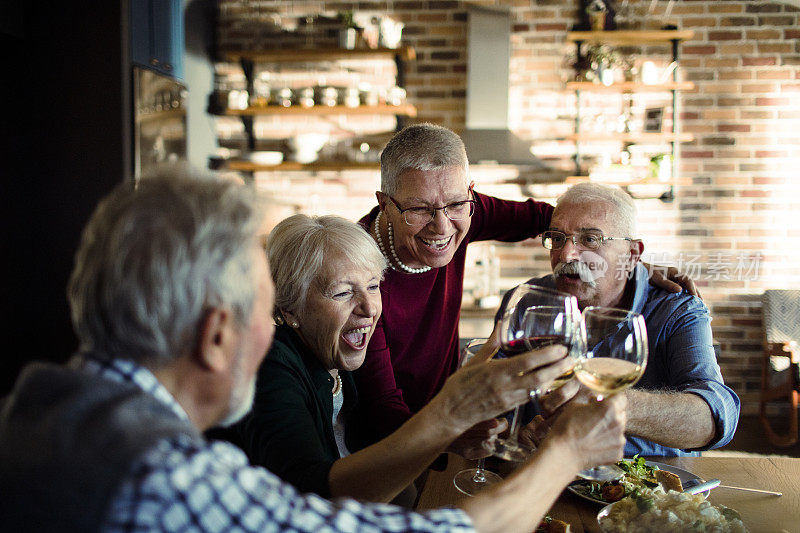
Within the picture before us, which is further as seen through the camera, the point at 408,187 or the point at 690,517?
the point at 408,187

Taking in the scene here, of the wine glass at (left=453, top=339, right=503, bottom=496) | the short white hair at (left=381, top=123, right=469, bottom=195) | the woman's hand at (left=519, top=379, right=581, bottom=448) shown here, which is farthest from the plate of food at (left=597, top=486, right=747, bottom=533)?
the short white hair at (left=381, top=123, right=469, bottom=195)

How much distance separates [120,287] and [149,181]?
135 mm

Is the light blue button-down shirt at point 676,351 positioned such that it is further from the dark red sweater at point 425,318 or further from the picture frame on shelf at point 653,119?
the picture frame on shelf at point 653,119

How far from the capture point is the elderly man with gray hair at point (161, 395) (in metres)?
0.64

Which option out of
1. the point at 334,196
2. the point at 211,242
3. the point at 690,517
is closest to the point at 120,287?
the point at 211,242

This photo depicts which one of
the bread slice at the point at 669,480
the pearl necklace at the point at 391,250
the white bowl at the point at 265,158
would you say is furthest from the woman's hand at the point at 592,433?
the white bowl at the point at 265,158

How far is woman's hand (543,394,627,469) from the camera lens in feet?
3.20

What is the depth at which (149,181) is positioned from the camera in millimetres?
782

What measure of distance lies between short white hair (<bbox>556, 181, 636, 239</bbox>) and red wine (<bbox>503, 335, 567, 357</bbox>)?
102 centimetres

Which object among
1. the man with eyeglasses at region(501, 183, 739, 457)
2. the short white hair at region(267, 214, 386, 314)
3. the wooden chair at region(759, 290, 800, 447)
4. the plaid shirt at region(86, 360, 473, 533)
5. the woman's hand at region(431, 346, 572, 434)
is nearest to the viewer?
the plaid shirt at region(86, 360, 473, 533)

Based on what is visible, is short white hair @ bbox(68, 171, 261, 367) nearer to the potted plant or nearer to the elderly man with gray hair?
the elderly man with gray hair

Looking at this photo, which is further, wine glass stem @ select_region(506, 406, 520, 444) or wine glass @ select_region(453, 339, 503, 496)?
wine glass @ select_region(453, 339, 503, 496)

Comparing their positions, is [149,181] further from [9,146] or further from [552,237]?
[9,146]

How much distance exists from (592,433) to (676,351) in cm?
94
